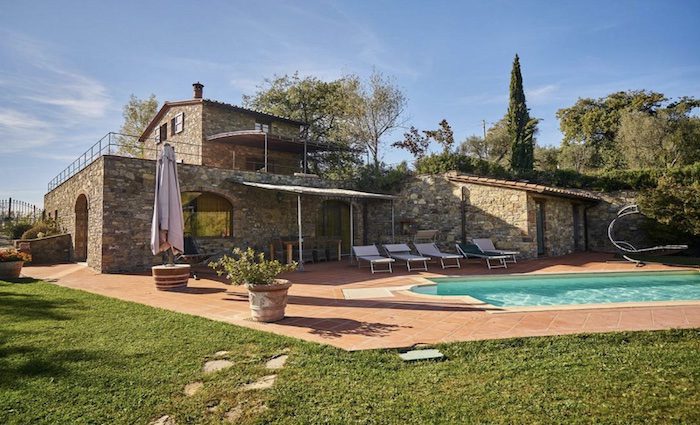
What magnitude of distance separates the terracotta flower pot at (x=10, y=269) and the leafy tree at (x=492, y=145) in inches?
1183

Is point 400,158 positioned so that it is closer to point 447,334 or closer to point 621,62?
point 621,62

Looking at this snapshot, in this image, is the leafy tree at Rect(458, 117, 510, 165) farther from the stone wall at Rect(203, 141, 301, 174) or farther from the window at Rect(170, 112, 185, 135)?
the window at Rect(170, 112, 185, 135)

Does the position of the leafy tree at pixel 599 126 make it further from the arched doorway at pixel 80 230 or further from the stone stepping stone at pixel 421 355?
the arched doorway at pixel 80 230

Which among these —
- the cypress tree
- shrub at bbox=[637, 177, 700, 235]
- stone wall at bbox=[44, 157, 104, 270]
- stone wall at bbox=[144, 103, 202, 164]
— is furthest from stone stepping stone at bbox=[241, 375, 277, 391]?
the cypress tree

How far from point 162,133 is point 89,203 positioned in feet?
36.1

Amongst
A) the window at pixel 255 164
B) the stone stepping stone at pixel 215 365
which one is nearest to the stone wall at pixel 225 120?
the window at pixel 255 164

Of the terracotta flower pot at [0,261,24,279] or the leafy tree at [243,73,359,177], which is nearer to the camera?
the terracotta flower pot at [0,261,24,279]

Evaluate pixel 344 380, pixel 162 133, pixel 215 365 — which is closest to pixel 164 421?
pixel 215 365

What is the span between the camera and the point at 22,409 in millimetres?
2811

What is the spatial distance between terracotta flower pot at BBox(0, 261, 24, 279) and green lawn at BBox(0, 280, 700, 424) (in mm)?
6381

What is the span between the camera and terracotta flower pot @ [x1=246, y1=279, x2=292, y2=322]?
505cm

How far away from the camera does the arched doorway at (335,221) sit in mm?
16462

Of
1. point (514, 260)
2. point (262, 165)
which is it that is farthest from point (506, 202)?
point (262, 165)

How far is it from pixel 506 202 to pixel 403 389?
11.5 metres
